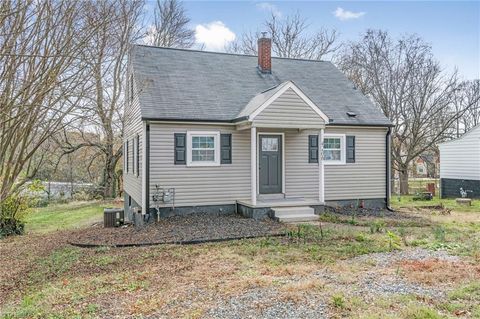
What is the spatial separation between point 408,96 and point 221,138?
Result: 15889 millimetres

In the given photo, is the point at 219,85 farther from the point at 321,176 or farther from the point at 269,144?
the point at 321,176

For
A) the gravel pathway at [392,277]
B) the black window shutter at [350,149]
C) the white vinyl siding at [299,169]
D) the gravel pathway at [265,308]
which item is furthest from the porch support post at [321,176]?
the gravel pathway at [265,308]

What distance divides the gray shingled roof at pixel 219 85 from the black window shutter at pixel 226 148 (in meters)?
0.56

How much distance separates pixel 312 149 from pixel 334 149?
34.8 inches

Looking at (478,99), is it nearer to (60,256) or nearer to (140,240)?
(140,240)

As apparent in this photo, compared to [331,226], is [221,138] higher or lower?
higher

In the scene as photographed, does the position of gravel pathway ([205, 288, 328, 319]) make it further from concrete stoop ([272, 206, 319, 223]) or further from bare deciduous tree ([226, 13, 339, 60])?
bare deciduous tree ([226, 13, 339, 60])

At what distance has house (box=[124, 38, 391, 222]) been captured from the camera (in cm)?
1091

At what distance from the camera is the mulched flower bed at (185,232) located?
8375 millimetres

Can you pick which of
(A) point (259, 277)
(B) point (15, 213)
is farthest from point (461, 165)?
(B) point (15, 213)

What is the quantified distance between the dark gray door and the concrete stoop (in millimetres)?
1199

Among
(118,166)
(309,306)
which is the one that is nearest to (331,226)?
(309,306)

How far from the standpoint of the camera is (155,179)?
426 inches

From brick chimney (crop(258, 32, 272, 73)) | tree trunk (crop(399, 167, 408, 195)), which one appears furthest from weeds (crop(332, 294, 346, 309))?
tree trunk (crop(399, 167, 408, 195))
